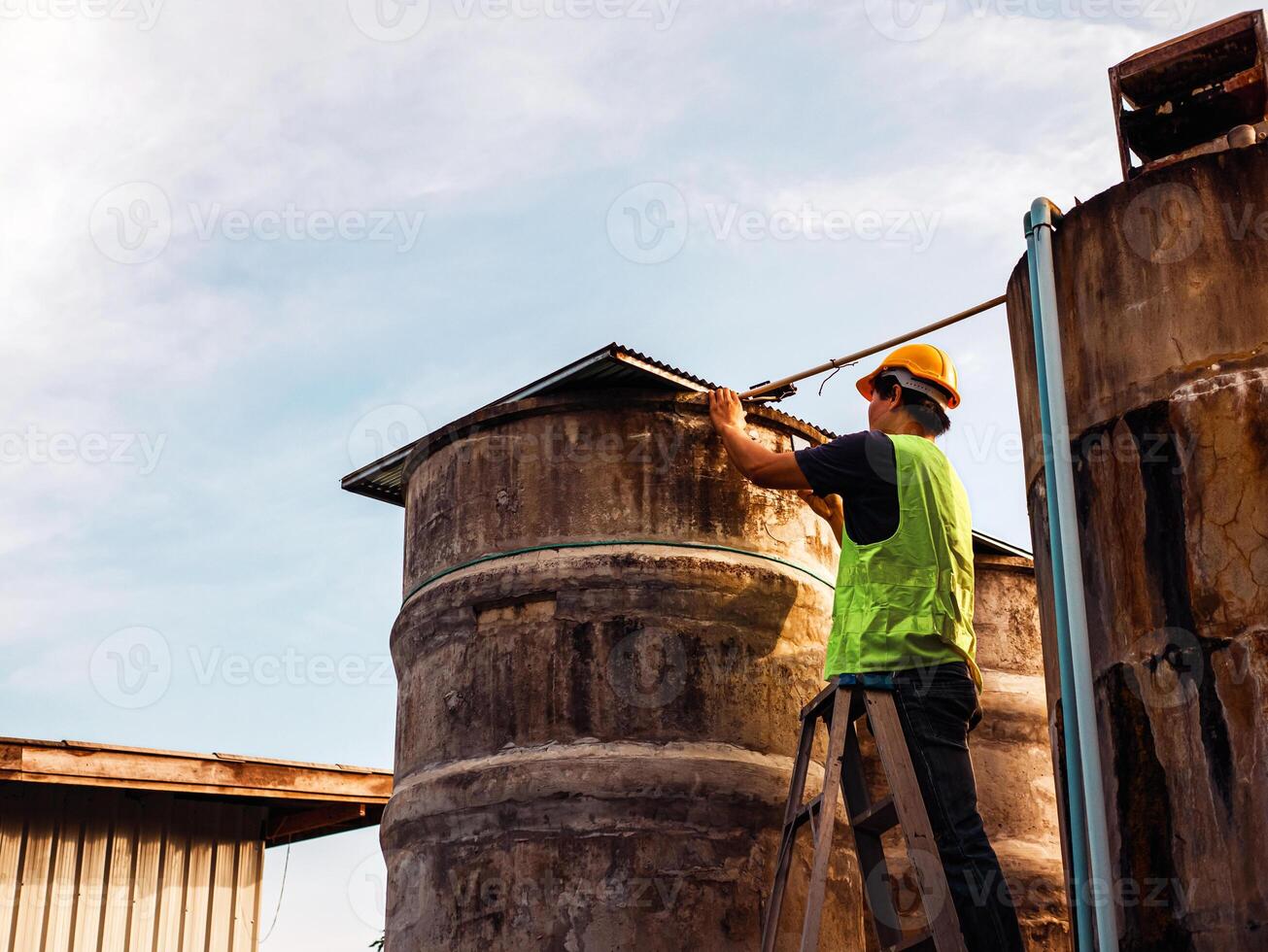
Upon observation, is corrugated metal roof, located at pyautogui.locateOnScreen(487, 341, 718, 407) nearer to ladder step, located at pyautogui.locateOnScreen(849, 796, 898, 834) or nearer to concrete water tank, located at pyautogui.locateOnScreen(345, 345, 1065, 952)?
concrete water tank, located at pyautogui.locateOnScreen(345, 345, 1065, 952)

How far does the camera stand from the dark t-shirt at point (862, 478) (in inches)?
264

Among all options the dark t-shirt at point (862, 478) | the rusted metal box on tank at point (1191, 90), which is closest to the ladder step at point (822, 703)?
the dark t-shirt at point (862, 478)

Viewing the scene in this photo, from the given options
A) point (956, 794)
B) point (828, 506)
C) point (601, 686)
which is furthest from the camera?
point (828, 506)

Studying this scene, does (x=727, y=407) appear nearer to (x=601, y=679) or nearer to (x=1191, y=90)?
(x=601, y=679)

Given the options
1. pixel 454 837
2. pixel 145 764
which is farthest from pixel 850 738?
pixel 145 764

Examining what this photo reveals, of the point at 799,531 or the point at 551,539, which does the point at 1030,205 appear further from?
the point at 551,539

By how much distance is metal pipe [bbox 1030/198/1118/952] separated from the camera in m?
5.79

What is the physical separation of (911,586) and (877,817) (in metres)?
1.02

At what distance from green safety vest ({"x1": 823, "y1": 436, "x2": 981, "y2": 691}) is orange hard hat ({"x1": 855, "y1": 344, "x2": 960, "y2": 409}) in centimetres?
55

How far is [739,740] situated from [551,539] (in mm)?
1576

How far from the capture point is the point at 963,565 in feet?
22.3

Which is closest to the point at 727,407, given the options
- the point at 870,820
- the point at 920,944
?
the point at 870,820

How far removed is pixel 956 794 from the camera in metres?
6.05

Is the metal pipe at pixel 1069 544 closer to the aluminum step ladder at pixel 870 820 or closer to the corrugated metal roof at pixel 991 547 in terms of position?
the aluminum step ladder at pixel 870 820
